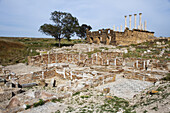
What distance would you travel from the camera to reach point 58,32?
4050 cm

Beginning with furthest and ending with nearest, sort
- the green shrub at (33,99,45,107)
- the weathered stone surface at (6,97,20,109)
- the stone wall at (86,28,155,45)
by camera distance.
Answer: the stone wall at (86,28,155,45), the weathered stone surface at (6,97,20,109), the green shrub at (33,99,45,107)

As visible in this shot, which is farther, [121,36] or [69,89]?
[121,36]

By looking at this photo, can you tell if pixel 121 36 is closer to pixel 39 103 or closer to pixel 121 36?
pixel 121 36

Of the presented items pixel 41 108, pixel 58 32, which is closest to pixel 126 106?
pixel 41 108

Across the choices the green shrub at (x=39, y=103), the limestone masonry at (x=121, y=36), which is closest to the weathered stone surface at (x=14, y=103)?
the green shrub at (x=39, y=103)

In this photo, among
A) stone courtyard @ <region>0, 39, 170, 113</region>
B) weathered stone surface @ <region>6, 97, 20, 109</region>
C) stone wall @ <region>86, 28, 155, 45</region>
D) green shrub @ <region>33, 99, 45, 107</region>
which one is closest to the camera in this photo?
green shrub @ <region>33, 99, 45, 107</region>

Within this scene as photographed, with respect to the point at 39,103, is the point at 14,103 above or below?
below

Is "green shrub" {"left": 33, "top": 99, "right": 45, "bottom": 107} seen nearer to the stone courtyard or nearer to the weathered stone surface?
the stone courtyard

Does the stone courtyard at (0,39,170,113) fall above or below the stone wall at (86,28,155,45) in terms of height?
below

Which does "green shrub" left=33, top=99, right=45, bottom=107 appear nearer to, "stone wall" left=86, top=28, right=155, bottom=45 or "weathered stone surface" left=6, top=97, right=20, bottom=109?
"weathered stone surface" left=6, top=97, right=20, bottom=109

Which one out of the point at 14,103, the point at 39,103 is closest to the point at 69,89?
the point at 39,103

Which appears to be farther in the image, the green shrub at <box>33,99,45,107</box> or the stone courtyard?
the stone courtyard

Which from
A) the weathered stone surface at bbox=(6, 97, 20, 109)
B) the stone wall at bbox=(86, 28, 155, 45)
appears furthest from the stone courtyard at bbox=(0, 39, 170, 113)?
the stone wall at bbox=(86, 28, 155, 45)

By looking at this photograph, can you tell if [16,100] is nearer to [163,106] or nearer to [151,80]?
[163,106]
